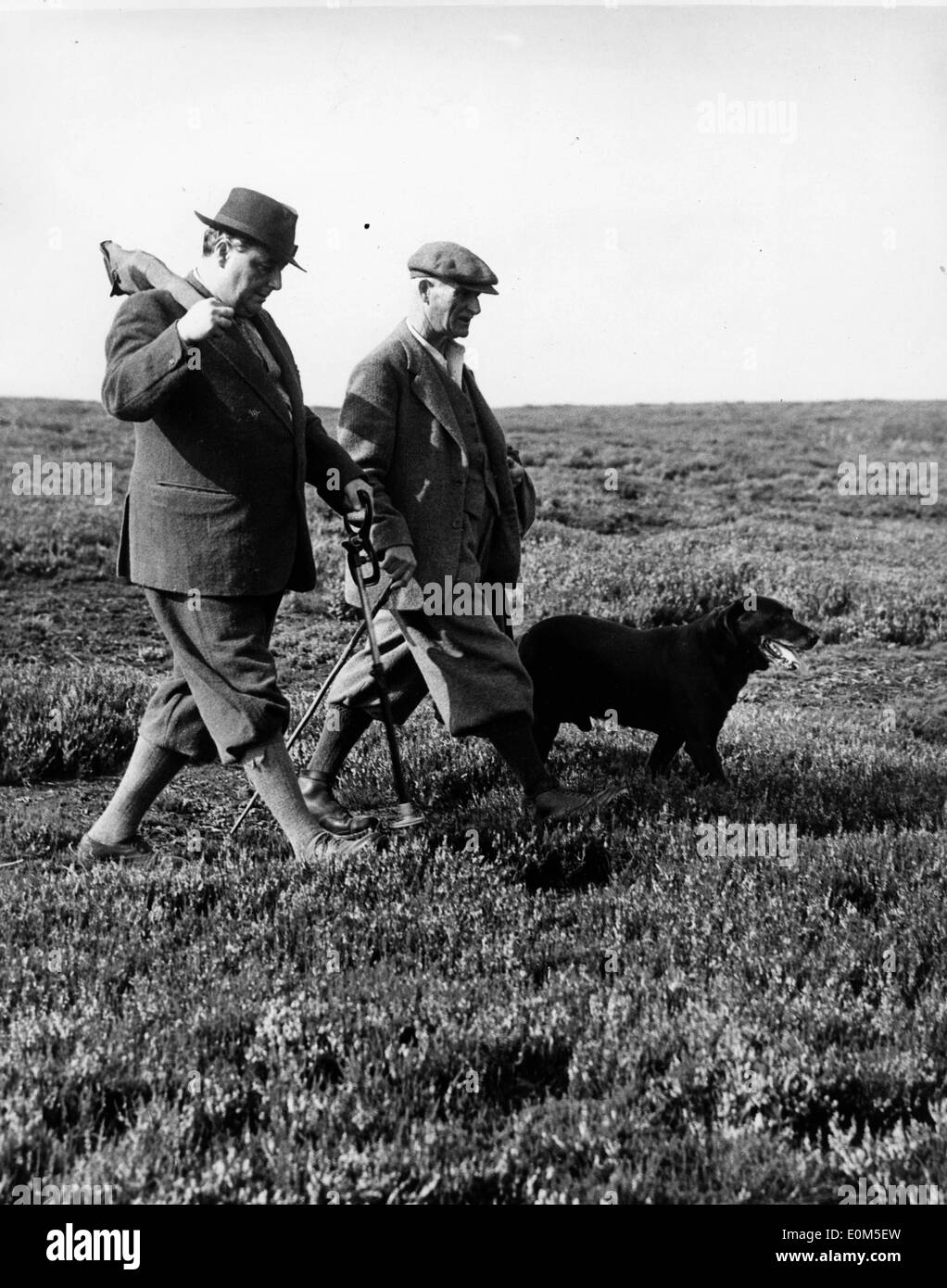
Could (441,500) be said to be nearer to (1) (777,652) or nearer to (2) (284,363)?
(2) (284,363)

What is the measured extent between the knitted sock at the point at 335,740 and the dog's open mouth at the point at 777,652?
6.50 feet

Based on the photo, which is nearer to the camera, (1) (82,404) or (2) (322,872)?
(2) (322,872)

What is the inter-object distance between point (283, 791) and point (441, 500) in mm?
1532

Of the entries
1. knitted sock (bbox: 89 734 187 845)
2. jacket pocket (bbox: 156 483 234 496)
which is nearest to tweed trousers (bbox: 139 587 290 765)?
knitted sock (bbox: 89 734 187 845)

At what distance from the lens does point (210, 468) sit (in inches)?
217

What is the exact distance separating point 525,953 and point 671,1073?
97 cm

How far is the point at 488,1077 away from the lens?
13.6ft

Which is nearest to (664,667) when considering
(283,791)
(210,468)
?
(283,791)

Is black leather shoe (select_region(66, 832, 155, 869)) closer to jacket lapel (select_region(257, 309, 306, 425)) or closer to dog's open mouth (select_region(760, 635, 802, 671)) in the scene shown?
jacket lapel (select_region(257, 309, 306, 425))

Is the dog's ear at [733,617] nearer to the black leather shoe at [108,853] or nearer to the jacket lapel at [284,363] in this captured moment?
the jacket lapel at [284,363]

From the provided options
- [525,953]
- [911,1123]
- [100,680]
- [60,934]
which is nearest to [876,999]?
[911,1123]

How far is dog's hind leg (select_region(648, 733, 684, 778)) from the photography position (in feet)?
23.8

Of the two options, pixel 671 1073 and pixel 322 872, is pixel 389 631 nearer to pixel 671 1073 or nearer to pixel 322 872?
pixel 322 872
